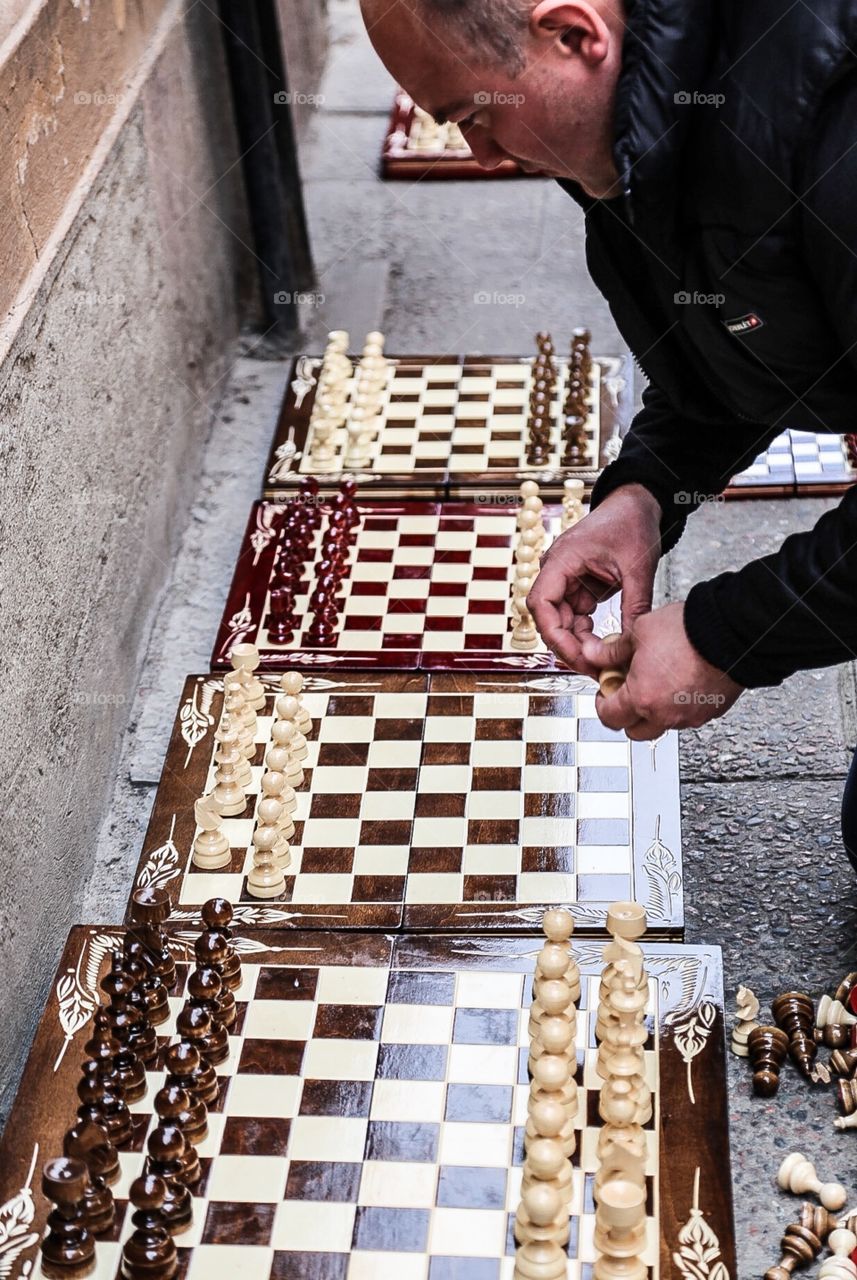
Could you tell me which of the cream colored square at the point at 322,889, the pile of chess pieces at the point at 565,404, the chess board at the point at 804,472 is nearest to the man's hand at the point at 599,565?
the cream colored square at the point at 322,889

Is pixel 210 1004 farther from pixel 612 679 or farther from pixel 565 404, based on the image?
pixel 565 404

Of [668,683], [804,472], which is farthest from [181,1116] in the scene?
[804,472]

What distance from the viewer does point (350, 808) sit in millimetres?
2438

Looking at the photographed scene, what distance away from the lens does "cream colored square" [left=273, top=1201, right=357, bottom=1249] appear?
176 cm

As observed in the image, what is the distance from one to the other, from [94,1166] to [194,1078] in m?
0.16

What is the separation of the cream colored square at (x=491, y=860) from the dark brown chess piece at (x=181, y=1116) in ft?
2.01

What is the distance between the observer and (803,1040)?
2223 mm

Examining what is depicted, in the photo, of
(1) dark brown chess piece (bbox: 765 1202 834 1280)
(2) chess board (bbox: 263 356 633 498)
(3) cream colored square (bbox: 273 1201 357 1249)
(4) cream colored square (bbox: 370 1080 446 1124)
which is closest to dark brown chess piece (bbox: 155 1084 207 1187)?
(3) cream colored square (bbox: 273 1201 357 1249)

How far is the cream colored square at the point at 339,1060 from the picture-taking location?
1.97 meters

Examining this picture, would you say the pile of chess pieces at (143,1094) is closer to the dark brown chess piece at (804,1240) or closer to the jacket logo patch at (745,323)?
the dark brown chess piece at (804,1240)

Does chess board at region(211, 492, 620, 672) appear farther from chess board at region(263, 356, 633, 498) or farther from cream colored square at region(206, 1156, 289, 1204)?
cream colored square at region(206, 1156, 289, 1204)

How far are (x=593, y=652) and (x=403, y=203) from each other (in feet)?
10.9

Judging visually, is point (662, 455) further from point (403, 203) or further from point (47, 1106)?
point (403, 203)

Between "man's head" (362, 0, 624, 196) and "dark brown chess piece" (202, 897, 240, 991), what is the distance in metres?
1.05
